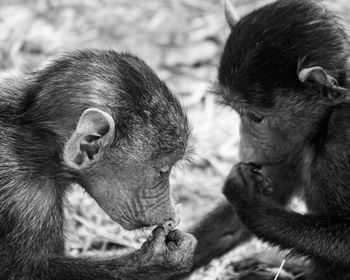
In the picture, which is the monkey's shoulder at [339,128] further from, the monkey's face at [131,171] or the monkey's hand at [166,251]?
the monkey's hand at [166,251]

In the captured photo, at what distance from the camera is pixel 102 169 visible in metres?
7.56

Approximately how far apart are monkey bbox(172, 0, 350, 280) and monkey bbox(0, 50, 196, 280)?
89 centimetres

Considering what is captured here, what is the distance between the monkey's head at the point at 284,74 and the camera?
8.03 metres

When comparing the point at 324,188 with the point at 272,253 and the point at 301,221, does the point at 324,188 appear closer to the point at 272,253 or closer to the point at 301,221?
the point at 301,221

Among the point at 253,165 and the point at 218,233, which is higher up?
the point at 253,165

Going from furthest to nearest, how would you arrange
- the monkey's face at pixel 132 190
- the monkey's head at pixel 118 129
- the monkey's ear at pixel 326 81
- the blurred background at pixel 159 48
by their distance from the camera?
the blurred background at pixel 159 48 → the monkey's ear at pixel 326 81 → the monkey's face at pixel 132 190 → the monkey's head at pixel 118 129

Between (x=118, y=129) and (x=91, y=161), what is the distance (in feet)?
1.15

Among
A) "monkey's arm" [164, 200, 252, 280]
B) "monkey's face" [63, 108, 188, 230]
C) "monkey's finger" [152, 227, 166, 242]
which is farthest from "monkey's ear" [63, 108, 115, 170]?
"monkey's arm" [164, 200, 252, 280]

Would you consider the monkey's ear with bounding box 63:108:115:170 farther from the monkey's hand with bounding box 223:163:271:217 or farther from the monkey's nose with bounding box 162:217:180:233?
the monkey's hand with bounding box 223:163:271:217

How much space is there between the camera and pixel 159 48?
559 inches

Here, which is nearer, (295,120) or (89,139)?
(89,139)

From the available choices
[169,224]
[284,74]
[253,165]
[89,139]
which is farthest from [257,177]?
[89,139]

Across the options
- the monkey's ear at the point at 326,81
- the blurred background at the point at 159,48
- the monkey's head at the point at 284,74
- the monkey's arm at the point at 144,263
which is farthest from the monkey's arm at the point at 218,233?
the monkey's ear at the point at 326,81

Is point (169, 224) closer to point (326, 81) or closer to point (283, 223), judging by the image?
point (283, 223)
